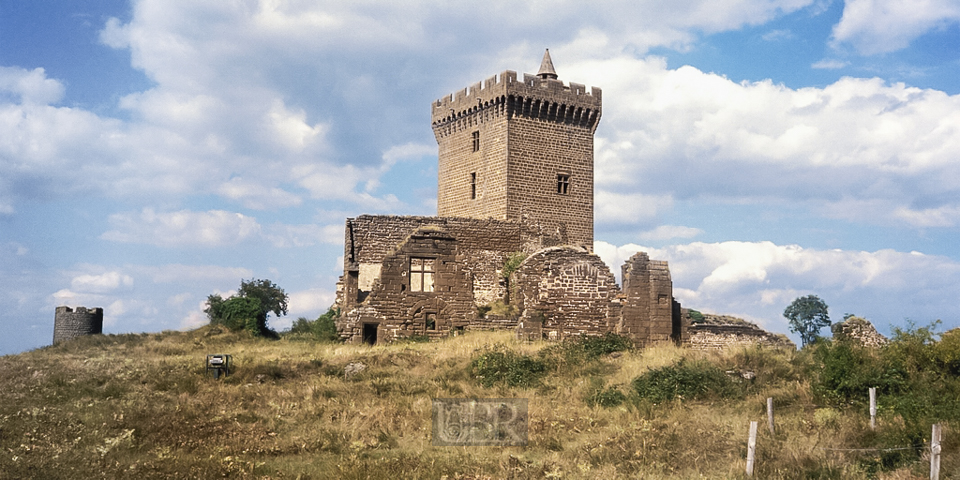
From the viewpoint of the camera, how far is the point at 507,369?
19.3 meters

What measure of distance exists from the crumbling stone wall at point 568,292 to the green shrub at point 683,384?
6733 millimetres

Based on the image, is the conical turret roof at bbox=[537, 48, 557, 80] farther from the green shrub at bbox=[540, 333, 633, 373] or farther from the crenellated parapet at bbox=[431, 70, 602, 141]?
the green shrub at bbox=[540, 333, 633, 373]

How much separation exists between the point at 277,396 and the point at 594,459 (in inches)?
312

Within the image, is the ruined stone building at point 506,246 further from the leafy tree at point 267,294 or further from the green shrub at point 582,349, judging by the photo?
the leafy tree at point 267,294

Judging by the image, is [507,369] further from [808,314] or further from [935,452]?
[808,314]

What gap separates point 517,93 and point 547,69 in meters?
3.44

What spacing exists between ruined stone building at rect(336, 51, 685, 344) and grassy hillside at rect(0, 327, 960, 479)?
8.04ft

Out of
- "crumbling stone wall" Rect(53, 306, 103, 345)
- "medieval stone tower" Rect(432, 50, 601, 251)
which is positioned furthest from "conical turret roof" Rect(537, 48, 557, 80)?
"crumbling stone wall" Rect(53, 306, 103, 345)

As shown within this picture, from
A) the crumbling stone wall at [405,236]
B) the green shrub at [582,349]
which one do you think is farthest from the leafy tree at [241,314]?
the green shrub at [582,349]

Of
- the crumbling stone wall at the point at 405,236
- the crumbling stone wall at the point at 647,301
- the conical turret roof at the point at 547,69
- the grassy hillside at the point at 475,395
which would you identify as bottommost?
the grassy hillside at the point at 475,395

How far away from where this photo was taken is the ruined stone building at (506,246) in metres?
24.9

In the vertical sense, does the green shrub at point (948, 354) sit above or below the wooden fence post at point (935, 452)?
above

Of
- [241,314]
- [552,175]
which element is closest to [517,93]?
[552,175]

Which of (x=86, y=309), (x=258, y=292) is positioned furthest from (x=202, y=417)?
(x=258, y=292)
